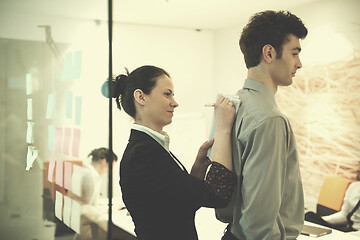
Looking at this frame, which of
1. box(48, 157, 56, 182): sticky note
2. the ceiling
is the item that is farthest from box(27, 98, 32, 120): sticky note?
the ceiling

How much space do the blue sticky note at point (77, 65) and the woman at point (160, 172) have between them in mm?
248

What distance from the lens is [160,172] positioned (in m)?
1.30

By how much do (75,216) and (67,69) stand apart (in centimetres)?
54

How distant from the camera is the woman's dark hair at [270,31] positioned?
130cm

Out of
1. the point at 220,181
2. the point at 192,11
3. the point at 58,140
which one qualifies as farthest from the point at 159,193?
the point at 192,11

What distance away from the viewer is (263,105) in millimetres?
1259

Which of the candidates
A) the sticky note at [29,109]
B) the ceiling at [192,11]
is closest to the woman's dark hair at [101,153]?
the sticky note at [29,109]

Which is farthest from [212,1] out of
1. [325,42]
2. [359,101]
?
[359,101]

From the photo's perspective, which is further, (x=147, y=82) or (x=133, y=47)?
(x=133, y=47)

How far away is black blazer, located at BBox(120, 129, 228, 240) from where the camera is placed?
4.17 ft

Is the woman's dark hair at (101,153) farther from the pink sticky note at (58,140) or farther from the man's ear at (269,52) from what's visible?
the man's ear at (269,52)

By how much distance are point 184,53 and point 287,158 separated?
16.4ft

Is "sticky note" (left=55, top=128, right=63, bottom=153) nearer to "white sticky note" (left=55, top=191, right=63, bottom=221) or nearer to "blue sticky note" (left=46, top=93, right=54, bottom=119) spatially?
"blue sticky note" (left=46, top=93, right=54, bottom=119)

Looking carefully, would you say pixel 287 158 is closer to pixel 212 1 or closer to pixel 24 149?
pixel 24 149
